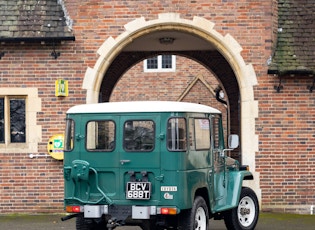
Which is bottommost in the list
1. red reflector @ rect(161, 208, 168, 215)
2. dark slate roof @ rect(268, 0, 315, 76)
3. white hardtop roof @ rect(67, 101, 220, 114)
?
red reflector @ rect(161, 208, 168, 215)

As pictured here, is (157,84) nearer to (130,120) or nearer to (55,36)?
(55,36)

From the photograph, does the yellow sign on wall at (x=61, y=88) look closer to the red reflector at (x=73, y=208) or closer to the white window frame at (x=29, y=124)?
the white window frame at (x=29, y=124)

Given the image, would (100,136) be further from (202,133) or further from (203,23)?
(203,23)

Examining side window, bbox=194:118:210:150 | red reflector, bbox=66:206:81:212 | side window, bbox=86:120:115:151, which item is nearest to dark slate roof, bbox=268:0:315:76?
side window, bbox=194:118:210:150

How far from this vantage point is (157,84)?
34781 mm

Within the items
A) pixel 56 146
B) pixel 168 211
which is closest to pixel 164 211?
pixel 168 211

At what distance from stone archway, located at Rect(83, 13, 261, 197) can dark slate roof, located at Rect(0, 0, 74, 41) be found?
0.89m

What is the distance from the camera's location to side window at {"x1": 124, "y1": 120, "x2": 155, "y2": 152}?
11109mm

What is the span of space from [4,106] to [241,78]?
5017 millimetres

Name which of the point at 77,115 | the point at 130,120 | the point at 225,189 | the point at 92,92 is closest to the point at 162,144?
the point at 130,120

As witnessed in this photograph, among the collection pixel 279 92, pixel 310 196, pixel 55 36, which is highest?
pixel 55 36

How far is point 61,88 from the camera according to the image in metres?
16.3

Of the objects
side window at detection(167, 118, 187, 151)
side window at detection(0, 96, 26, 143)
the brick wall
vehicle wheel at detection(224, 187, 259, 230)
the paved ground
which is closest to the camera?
side window at detection(167, 118, 187, 151)

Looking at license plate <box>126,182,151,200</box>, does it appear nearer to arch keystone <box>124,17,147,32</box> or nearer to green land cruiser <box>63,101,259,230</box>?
green land cruiser <box>63,101,259,230</box>
